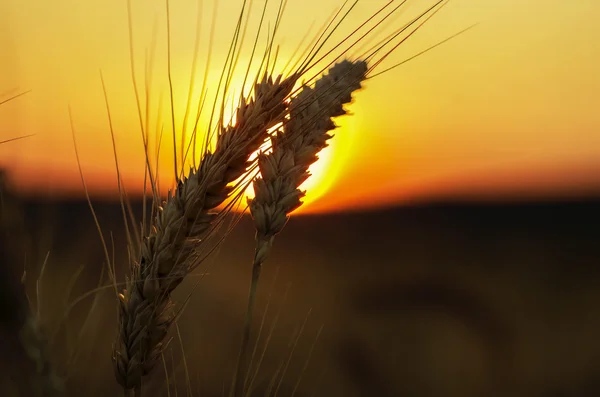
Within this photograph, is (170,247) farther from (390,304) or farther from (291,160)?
(390,304)

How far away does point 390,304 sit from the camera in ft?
13.3

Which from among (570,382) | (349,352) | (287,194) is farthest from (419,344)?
(287,194)

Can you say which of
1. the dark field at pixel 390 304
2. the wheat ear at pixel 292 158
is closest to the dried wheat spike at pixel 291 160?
the wheat ear at pixel 292 158

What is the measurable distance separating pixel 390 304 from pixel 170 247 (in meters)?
3.35

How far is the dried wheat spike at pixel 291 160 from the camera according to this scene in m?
1.06

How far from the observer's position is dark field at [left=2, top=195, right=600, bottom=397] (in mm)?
1123

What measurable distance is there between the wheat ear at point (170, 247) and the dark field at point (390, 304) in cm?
7

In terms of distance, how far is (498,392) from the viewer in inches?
123

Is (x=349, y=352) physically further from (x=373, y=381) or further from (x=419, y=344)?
(x=419, y=344)

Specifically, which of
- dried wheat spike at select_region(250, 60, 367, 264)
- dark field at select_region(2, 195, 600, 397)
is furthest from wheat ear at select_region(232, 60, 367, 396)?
dark field at select_region(2, 195, 600, 397)

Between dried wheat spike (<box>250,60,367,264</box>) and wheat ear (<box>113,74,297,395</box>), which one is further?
dried wheat spike (<box>250,60,367,264</box>)

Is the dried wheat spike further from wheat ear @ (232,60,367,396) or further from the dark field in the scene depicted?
the dark field

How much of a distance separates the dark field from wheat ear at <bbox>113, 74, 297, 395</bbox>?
2.6 inches

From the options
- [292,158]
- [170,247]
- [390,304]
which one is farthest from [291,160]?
[390,304]
